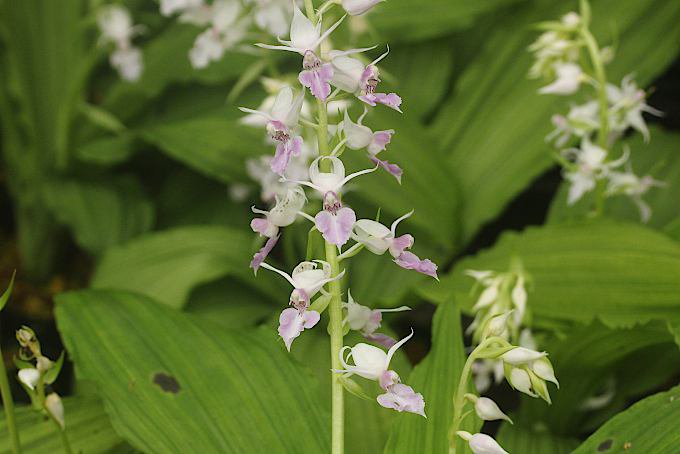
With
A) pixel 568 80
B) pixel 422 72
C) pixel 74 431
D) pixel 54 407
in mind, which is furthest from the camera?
pixel 422 72

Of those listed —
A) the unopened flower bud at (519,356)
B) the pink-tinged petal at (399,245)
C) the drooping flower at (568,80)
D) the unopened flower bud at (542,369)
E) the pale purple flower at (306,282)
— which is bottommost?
the unopened flower bud at (542,369)

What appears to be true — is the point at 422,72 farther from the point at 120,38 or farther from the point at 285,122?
the point at 285,122

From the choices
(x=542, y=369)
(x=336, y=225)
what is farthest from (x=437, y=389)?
(x=336, y=225)

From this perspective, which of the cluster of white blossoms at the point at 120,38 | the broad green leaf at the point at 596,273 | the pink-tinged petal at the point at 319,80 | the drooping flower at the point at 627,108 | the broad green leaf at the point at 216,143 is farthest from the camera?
the cluster of white blossoms at the point at 120,38

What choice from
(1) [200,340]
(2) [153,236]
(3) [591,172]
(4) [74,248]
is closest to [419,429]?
(1) [200,340]

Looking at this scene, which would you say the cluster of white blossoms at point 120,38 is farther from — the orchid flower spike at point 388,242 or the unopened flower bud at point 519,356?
the unopened flower bud at point 519,356

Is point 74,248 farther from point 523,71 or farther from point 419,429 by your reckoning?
point 419,429

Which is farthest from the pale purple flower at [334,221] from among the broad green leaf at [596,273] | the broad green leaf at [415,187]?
the broad green leaf at [415,187]
